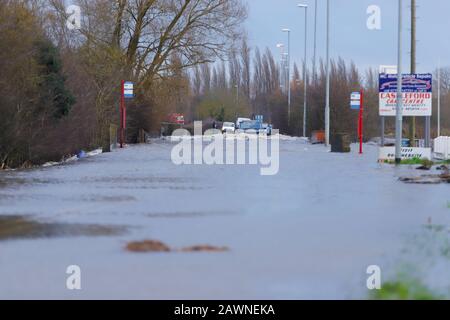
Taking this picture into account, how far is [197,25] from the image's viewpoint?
5253 centimetres

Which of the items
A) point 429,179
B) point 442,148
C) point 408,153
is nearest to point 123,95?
point 442,148

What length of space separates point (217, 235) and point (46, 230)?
236 cm

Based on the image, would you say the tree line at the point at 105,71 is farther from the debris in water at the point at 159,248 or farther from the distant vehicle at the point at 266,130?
the debris in water at the point at 159,248

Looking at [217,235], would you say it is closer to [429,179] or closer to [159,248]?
[159,248]

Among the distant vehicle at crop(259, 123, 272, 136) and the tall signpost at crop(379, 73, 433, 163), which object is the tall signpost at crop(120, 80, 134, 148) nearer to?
the tall signpost at crop(379, 73, 433, 163)

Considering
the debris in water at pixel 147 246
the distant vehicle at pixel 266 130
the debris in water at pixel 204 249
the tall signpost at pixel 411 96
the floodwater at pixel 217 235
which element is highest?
the tall signpost at pixel 411 96

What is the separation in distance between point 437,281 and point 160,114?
158ft

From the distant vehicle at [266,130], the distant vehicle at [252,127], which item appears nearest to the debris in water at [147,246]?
the distant vehicle at [266,130]

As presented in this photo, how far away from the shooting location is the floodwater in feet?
27.7

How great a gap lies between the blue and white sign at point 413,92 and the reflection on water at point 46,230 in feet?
75.2

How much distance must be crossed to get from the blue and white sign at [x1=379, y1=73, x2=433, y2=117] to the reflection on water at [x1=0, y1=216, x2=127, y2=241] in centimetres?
2293

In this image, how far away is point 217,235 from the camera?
38.0 feet

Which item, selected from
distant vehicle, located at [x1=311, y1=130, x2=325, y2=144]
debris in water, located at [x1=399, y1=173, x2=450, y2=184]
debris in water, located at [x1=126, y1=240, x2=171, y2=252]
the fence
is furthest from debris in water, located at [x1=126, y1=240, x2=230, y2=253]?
distant vehicle, located at [x1=311, y1=130, x2=325, y2=144]

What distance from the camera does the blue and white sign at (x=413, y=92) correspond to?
110ft
